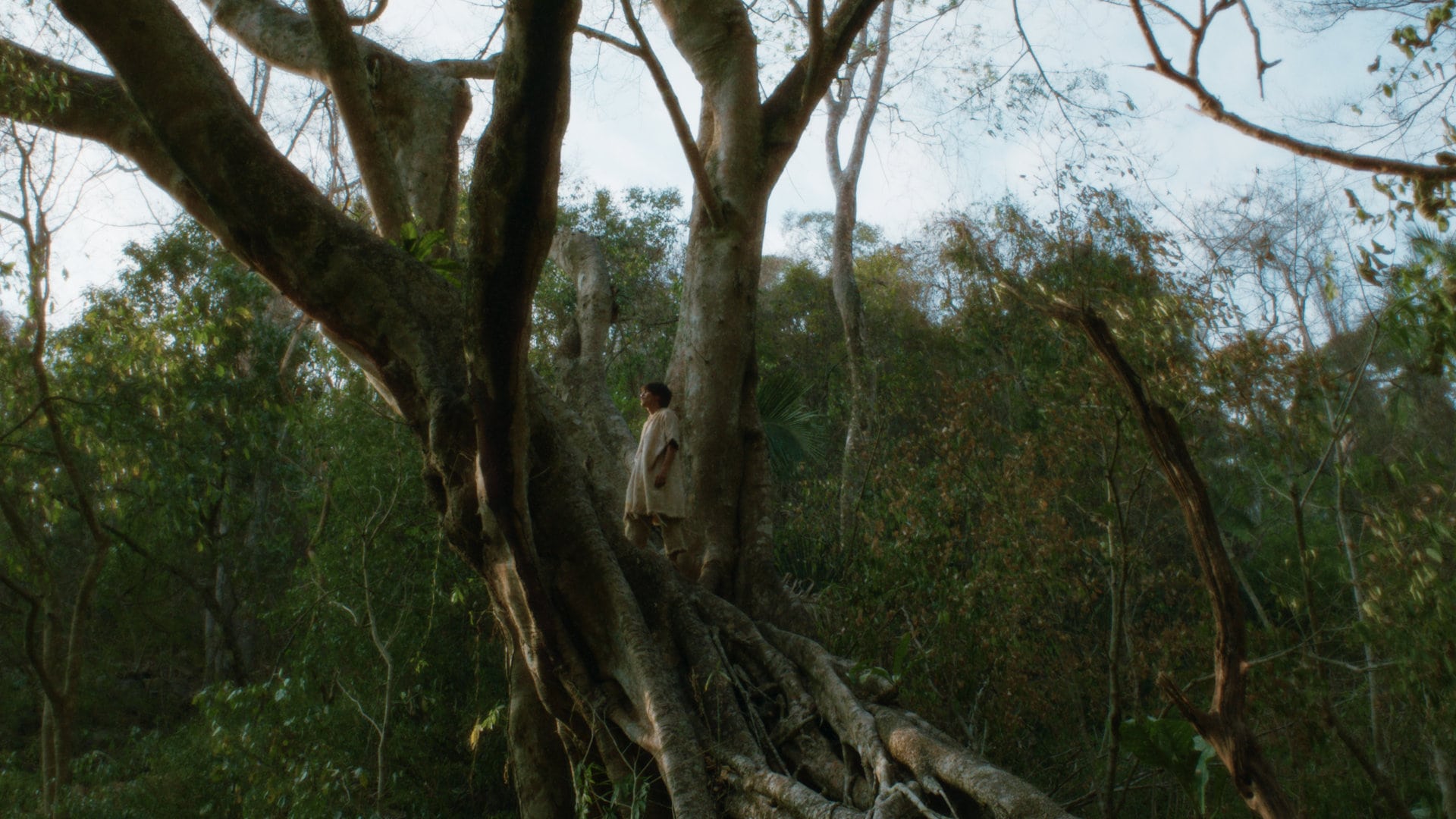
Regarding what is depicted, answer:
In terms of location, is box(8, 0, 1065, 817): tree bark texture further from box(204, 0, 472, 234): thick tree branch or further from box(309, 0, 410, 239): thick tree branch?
box(204, 0, 472, 234): thick tree branch

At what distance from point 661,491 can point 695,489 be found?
21 centimetres

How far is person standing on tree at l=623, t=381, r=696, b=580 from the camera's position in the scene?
596 centimetres

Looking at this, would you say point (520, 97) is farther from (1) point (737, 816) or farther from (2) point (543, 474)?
(1) point (737, 816)

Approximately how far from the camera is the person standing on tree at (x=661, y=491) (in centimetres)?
596

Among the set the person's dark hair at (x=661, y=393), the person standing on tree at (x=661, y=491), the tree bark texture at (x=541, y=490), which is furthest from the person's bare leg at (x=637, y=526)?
the person's dark hair at (x=661, y=393)

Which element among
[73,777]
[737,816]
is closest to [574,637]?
[737,816]

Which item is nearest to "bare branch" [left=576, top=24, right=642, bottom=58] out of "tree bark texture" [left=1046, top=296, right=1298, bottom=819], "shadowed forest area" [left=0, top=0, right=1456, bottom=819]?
"shadowed forest area" [left=0, top=0, right=1456, bottom=819]

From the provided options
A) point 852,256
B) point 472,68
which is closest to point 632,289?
point 852,256

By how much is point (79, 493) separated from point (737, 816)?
22.5 ft

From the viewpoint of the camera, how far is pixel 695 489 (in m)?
5.94

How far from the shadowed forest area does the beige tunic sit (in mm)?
108

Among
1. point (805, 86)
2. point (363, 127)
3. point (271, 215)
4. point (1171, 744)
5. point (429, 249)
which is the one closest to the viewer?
point (1171, 744)

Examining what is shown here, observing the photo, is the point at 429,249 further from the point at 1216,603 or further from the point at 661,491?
the point at 1216,603

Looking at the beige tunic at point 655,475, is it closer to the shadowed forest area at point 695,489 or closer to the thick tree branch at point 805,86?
the shadowed forest area at point 695,489
